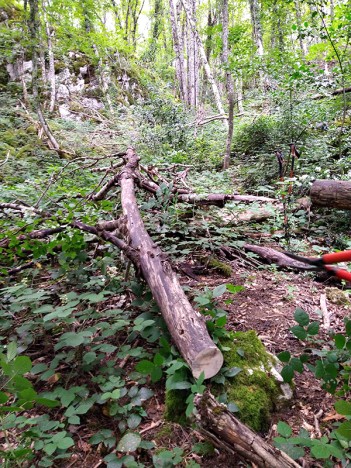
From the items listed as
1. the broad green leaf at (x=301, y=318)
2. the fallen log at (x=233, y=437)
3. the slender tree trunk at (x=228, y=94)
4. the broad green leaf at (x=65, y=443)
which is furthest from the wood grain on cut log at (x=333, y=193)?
the slender tree trunk at (x=228, y=94)

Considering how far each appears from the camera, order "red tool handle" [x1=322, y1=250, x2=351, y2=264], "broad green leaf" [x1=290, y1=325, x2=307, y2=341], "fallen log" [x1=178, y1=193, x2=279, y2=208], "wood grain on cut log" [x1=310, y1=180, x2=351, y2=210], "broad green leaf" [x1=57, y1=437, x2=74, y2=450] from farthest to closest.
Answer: "fallen log" [x1=178, y1=193, x2=279, y2=208]
"wood grain on cut log" [x1=310, y1=180, x2=351, y2=210]
"broad green leaf" [x1=290, y1=325, x2=307, y2=341]
"broad green leaf" [x1=57, y1=437, x2=74, y2=450]
"red tool handle" [x1=322, y1=250, x2=351, y2=264]

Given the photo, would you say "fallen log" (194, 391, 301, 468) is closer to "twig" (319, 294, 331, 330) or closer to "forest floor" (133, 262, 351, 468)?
"forest floor" (133, 262, 351, 468)

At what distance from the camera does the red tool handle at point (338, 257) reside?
0.83 m

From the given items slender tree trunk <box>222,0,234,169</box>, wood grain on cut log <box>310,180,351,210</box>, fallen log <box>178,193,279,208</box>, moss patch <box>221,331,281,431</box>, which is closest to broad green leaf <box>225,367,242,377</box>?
moss patch <box>221,331,281,431</box>

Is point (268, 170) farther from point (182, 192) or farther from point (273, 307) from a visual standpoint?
point (273, 307)

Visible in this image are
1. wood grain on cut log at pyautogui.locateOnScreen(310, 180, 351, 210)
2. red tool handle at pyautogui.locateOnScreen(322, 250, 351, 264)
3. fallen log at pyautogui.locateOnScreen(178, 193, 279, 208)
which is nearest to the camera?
red tool handle at pyautogui.locateOnScreen(322, 250, 351, 264)

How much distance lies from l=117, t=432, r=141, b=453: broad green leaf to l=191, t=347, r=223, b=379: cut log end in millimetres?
403

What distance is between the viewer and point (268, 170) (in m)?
6.21

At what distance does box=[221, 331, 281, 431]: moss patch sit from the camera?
152 centimetres

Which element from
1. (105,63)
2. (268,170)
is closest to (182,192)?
(268,170)

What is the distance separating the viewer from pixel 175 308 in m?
1.88

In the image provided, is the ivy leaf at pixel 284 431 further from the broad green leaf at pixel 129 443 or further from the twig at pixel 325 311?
the twig at pixel 325 311

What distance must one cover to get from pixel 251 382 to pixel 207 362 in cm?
30

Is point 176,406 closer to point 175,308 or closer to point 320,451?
point 175,308
